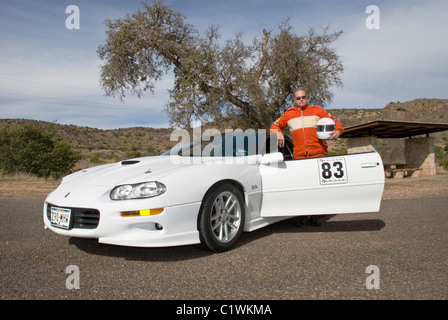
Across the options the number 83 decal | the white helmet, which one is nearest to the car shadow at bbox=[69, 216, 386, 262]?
the number 83 decal

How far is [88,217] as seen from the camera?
11.5 feet

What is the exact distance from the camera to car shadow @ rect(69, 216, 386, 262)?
3824 millimetres

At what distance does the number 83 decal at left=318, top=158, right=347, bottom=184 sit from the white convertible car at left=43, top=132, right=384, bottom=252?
12mm

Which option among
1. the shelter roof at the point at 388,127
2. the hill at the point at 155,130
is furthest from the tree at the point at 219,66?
the hill at the point at 155,130

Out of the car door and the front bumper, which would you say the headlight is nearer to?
the front bumper

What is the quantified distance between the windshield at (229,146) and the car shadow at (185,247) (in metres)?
1.11

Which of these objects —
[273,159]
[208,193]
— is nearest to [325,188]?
[273,159]

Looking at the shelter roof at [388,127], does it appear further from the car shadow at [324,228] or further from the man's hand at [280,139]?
the man's hand at [280,139]

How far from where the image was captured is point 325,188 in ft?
14.5

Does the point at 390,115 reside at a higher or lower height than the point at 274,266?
higher

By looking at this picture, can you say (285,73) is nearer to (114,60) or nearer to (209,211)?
(114,60)
